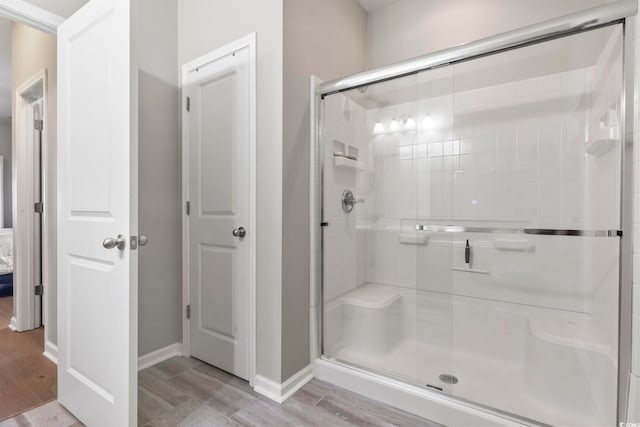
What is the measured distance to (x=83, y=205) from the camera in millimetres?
1487

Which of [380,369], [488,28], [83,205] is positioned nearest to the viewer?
[83,205]

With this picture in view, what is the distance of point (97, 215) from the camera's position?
4.65 ft

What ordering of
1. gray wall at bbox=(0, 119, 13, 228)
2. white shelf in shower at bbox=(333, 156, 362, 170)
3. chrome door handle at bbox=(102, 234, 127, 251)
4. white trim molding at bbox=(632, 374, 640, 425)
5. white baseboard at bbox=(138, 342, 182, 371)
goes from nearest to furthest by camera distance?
white trim molding at bbox=(632, 374, 640, 425) → chrome door handle at bbox=(102, 234, 127, 251) → white baseboard at bbox=(138, 342, 182, 371) → white shelf in shower at bbox=(333, 156, 362, 170) → gray wall at bbox=(0, 119, 13, 228)

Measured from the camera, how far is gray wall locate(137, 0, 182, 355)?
2029 mm

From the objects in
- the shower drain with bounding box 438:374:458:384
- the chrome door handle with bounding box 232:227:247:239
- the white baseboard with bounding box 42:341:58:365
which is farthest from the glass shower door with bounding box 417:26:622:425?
Answer: the white baseboard with bounding box 42:341:58:365

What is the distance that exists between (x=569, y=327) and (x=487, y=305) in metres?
0.46

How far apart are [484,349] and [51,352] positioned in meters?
2.93

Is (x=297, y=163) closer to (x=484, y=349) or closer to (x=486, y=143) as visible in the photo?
(x=486, y=143)

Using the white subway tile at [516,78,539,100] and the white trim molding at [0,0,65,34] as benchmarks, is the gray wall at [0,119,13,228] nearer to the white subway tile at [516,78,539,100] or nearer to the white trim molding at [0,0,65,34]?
the white trim molding at [0,0,65,34]

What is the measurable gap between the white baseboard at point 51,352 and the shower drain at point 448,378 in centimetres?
253

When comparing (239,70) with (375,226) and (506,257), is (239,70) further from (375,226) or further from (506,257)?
(506,257)

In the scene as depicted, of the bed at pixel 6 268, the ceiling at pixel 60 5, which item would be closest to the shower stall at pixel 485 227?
the ceiling at pixel 60 5

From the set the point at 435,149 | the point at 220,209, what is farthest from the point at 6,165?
the point at 435,149

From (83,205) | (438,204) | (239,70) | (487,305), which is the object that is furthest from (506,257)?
(83,205)
